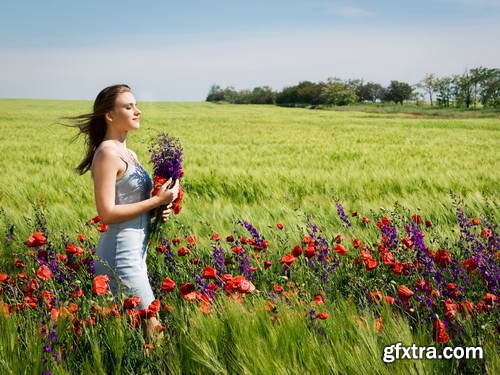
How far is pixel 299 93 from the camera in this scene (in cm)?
9000

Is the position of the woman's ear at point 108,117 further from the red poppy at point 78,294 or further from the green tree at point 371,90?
the green tree at point 371,90

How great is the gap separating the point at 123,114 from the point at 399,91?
317 ft

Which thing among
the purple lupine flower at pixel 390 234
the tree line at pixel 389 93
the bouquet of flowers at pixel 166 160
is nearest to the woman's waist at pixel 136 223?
the bouquet of flowers at pixel 166 160

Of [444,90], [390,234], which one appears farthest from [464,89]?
[390,234]

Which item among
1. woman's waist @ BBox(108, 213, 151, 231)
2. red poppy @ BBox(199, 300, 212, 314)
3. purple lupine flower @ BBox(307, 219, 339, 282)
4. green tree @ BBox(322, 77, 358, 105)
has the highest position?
green tree @ BBox(322, 77, 358, 105)

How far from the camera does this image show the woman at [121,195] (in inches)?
81.3

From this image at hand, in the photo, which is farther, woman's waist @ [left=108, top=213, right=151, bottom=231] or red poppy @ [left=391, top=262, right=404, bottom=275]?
woman's waist @ [left=108, top=213, right=151, bottom=231]

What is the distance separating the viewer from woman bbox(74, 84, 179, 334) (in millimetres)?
2064

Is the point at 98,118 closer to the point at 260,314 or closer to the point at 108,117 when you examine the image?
the point at 108,117

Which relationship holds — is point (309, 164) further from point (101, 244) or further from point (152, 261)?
point (101, 244)

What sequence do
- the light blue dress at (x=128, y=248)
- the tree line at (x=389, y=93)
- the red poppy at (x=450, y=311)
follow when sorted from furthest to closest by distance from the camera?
the tree line at (x=389, y=93)
the light blue dress at (x=128, y=248)
the red poppy at (x=450, y=311)

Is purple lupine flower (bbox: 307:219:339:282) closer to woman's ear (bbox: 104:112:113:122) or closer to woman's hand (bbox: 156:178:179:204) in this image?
woman's hand (bbox: 156:178:179:204)

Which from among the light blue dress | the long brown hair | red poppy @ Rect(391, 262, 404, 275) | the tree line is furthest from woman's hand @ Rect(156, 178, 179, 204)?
the tree line

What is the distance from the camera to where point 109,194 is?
6.73 ft
